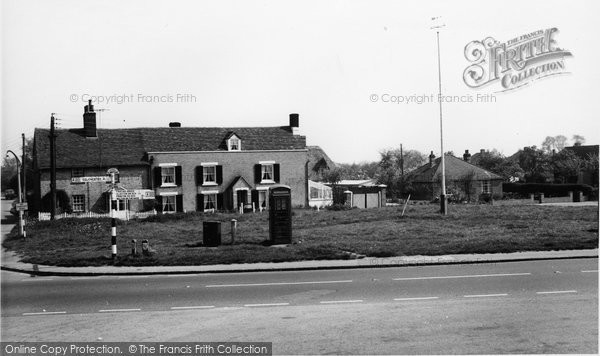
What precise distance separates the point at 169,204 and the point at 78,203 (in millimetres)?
6588

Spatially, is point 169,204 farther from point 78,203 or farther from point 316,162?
point 316,162

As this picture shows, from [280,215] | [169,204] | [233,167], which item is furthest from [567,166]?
[280,215]

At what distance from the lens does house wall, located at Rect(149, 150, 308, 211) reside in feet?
147

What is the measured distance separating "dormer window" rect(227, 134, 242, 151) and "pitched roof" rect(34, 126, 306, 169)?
0.41 metres

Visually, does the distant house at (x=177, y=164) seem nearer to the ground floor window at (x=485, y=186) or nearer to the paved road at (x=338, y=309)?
the ground floor window at (x=485, y=186)

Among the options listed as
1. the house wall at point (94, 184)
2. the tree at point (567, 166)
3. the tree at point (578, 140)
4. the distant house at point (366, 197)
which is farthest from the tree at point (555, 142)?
the house wall at point (94, 184)

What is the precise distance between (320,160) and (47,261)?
210 ft

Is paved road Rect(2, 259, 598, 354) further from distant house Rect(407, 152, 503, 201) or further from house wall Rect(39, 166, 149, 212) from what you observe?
distant house Rect(407, 152, 503, 201)

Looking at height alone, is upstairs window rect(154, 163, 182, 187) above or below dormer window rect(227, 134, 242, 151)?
below

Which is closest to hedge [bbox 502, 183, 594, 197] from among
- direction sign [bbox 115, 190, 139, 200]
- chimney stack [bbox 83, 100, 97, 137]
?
chimney stack [bbox 83, 100, 97, 137]

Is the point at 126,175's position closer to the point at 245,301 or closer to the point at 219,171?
the point at 219,171

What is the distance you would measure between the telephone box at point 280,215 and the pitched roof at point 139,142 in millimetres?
26595

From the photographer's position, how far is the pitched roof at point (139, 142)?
43.0 metres

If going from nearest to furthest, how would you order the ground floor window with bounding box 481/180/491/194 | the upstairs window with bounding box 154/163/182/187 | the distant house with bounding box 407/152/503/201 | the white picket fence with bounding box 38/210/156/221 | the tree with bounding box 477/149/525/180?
the white picket fence with bounding box 38/210/156/221 < the upstairs window with bounding box 154/163/182/187 < the distant house with bounding box 407/152/503/201 < the ground floor window with bounding box 481/180/491/194 < the tree with bounding box 477/149/525/180
